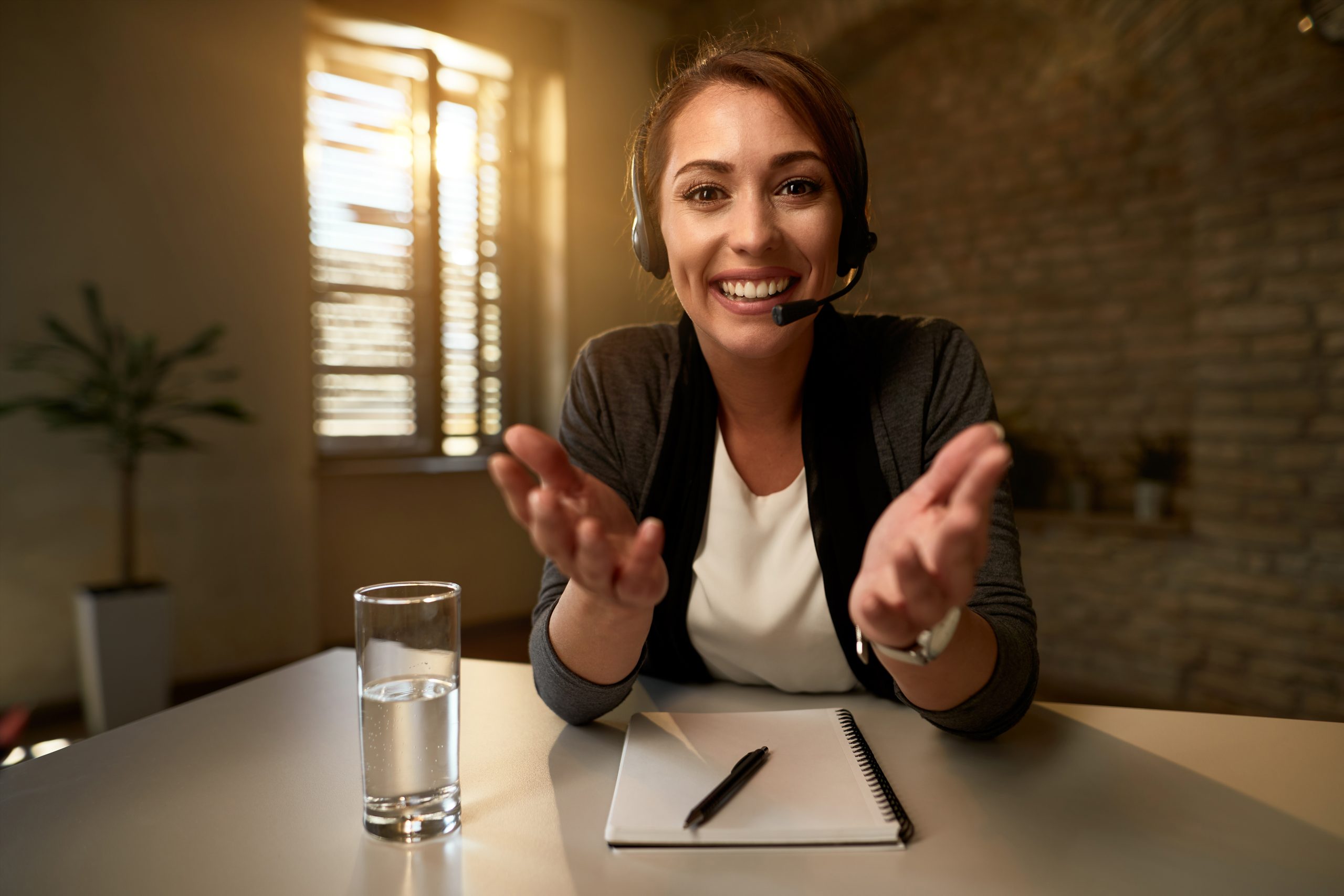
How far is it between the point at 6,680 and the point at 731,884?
124 inches

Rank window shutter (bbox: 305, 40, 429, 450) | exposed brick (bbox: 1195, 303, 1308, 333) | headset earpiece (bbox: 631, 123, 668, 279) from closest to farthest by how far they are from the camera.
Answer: headset earpiece (bbox: 631, 123, 668, 279)
exposed brick (bbox: 1195, 303, 1308, 333)
window shutter (bbox: 305, 40, 429, 450)

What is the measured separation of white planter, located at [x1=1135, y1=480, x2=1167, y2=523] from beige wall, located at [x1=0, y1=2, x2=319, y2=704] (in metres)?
3.15

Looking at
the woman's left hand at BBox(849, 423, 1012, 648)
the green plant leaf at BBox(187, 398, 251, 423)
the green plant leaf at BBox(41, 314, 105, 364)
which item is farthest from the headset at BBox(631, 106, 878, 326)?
the green plant leaf at BBox(41, 314, 105, 364)

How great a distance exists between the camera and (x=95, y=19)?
288 cm

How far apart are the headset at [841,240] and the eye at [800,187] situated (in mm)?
63

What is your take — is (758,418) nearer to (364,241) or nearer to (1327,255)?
(1327,255)

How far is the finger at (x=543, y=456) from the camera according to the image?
0.58 metres

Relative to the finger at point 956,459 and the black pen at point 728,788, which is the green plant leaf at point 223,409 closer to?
the black pen at point 728,788

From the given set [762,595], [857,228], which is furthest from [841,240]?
[762,595]

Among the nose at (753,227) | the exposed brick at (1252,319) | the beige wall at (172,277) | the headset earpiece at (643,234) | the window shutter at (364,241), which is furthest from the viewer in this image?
the window shutter at (364,241)

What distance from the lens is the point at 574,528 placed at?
0.56 metres

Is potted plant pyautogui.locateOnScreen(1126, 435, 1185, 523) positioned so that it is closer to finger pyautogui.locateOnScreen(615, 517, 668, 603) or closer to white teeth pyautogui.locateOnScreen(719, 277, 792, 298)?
white teeth pyautogui.locateOnScreen(719, 277, 792, 298)

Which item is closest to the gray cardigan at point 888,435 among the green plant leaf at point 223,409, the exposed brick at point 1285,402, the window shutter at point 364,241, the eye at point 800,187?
the eye at point 800,187

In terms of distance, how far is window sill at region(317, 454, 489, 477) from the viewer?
3615 mm
